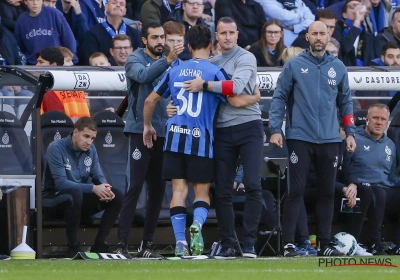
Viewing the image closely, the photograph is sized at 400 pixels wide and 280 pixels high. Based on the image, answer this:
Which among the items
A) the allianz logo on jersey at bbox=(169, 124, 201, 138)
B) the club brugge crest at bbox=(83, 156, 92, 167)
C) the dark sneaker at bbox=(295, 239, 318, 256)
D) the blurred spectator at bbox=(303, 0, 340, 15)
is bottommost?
the dark sneaker at bbox=(295, 239, 318, 256)

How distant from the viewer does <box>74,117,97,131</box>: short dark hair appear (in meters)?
11.1

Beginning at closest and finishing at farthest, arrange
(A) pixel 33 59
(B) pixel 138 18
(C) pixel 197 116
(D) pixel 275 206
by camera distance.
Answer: (C) pixel 197 116
(D) pixel 275 206
(A) pixel 33 59
(B) pixel 138 18

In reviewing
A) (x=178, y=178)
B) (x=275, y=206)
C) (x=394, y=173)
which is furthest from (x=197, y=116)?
(x=394, y=173)

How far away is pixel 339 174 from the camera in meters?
Result: 12.1

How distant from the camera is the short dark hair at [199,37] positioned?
32.5ft

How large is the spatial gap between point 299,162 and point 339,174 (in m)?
1.52

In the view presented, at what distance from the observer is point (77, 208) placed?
10.9 meters

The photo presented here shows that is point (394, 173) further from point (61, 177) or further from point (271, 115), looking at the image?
point (61, 177)

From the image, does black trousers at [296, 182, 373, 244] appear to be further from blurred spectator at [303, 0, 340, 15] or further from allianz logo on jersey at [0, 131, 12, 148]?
blurred spectator at [303, 0, 340, 15]

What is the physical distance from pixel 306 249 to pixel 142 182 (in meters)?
1.80

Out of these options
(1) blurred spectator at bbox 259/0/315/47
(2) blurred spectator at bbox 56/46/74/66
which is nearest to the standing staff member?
(2) blurred spectator at bbox 56/46/74/66

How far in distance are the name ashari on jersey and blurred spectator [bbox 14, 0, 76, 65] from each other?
4357 millimetres

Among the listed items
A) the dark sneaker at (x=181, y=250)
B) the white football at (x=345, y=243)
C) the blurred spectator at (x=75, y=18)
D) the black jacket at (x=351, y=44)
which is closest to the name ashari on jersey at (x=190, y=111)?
the dark sneaker at (x=181, y=250)

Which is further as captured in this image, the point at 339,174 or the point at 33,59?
the point at 33,59
